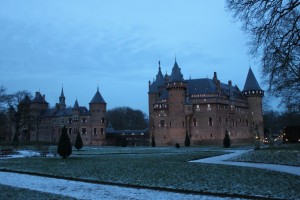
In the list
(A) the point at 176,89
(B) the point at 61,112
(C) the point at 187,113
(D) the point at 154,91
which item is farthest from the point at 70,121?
(C) the point at 187,113

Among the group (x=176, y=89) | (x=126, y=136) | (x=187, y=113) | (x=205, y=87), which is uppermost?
(x=205, y=87)

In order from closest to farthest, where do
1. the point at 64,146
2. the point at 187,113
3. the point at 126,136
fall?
1. the point at 64,146
2. the point at 187,113
3. the point at 126,136

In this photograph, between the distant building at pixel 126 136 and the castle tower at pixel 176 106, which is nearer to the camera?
the castle tower at pixel 176 106

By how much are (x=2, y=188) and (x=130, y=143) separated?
71.9 m

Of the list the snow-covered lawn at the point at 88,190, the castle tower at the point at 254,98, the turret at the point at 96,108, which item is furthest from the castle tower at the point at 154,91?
the snow-covered lawn at the point at 88,190

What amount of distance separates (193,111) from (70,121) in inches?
1331

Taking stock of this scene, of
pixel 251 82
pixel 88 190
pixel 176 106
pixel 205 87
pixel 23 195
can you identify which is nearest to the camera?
pixel 23 195

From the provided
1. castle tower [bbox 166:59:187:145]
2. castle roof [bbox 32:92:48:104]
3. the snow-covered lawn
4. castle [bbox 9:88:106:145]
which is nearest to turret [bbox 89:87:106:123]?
castle [bbox 9:88:106:145]

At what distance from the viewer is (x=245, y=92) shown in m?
76.6

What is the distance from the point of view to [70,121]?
86250mm

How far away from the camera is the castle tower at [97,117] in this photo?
82062 millimetres

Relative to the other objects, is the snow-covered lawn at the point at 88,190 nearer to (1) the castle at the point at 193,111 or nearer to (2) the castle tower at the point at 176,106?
(1) the castle at the point at 193,111

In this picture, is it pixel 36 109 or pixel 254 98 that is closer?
pixel 254 98

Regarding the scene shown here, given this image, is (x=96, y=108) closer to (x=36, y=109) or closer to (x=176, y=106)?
(x=36, y=109)
